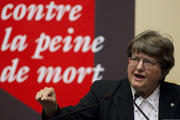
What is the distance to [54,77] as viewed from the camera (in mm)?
2430

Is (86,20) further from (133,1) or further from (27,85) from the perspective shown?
(27,85)

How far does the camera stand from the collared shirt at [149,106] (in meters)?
1.60

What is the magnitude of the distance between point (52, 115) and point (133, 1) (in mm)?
1314

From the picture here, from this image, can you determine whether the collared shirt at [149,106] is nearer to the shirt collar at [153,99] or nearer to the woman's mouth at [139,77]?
the shirt collar at [153,99]

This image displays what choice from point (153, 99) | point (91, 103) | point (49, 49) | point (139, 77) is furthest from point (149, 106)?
point (49, 49)

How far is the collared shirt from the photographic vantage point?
1.60 metres

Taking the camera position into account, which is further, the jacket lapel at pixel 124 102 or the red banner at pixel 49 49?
the red banner at pixel 49 49

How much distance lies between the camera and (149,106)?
5.39ft

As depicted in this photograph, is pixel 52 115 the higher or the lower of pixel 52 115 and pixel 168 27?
the lower

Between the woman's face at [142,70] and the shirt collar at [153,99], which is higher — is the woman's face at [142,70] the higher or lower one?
the higher one

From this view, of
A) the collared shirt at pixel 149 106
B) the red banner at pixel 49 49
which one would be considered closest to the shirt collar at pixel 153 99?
the collared shirt at pixel 149 106

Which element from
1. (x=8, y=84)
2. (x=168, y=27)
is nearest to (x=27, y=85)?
(x=8, y=84)

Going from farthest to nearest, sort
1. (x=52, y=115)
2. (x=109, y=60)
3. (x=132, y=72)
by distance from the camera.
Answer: (x=109, y=60) → (x=132, y=72) → (x=52, y=115)

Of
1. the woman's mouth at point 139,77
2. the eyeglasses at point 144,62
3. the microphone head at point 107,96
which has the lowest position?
the microphone head at point 107,96
